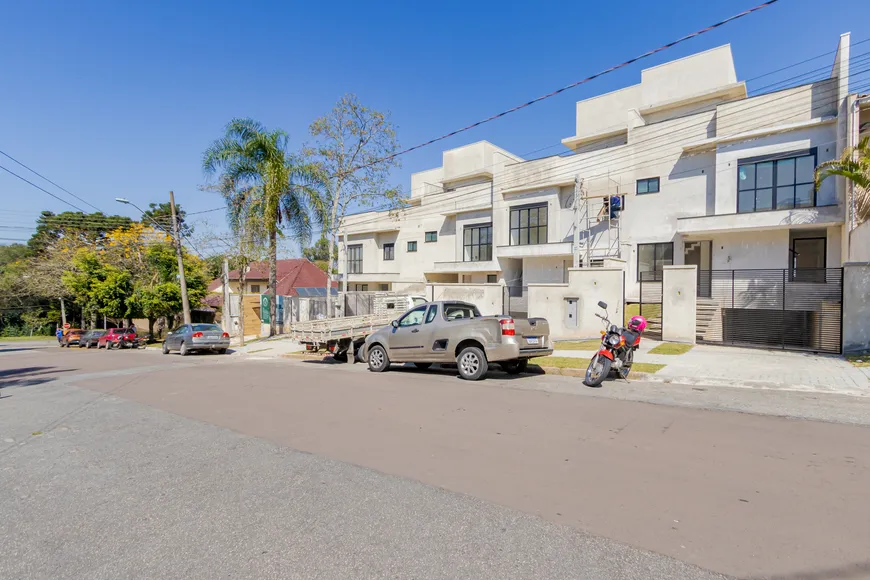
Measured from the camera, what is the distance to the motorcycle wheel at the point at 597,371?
986 centimetres

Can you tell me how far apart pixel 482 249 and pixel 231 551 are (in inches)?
1130

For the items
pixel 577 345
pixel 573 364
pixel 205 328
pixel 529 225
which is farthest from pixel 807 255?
pixel 205 328

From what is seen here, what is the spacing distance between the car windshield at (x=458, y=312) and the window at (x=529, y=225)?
1641cm

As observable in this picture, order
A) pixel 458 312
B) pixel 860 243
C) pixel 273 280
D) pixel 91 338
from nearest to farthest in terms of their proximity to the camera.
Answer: pixel 458 312 < pixel 860 243 < pixel 273 280 < pixel 91 338

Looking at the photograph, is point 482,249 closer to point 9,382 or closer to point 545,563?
point 9,382

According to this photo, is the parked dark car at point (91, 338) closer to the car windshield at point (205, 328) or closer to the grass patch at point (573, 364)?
the car windshield at point (205, 328)

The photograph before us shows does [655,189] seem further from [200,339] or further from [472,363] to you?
[200,339]

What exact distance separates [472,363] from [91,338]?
30.6 m

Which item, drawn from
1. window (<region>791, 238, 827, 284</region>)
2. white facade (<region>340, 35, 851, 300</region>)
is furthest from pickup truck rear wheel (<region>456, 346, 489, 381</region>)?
window (<region>791, 238, 827, 284</region>)

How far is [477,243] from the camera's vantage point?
3172cm

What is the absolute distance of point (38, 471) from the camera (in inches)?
213

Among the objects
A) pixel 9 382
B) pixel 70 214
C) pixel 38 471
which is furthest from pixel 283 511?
pixel 70 214

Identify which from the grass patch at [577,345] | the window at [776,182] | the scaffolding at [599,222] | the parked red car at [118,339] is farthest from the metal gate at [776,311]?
the parked red car at [118,339]

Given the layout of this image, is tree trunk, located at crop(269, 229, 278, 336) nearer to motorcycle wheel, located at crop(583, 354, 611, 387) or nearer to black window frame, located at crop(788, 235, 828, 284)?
motorcycle wheel, located at crop(583, 354, 611, 387)
